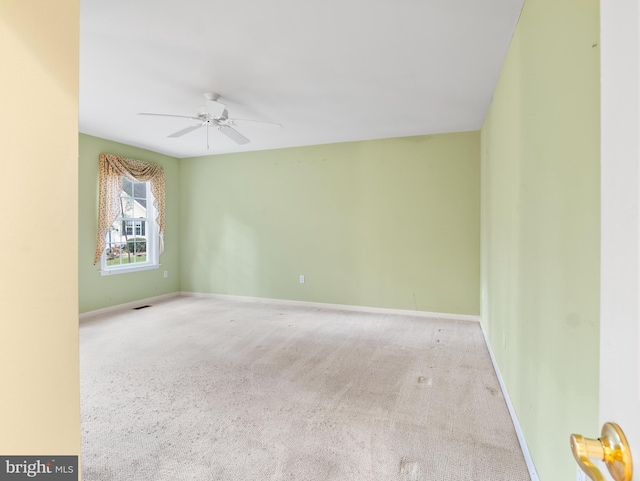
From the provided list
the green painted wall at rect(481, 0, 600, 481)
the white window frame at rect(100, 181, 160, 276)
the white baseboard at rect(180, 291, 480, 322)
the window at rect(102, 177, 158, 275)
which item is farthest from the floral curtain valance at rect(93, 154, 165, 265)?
the green painted wall at rect(481, 0, 600, 481)

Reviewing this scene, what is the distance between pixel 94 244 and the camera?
15.0 feet

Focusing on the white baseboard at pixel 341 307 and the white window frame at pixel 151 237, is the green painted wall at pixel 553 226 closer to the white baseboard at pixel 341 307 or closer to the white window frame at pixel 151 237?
the white baseboard at pixel 341 307

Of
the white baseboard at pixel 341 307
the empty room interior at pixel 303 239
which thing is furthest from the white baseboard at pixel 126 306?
the white baseboard at pixel 341 307

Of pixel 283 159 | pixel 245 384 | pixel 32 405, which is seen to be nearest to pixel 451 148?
pixel 283 159

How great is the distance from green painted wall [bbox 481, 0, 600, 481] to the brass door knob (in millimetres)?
586

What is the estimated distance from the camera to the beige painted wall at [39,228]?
2.36ft

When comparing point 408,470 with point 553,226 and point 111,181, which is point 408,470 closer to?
point 553,226

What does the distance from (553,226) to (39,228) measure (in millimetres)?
1683

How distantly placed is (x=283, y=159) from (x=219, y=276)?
2290mm

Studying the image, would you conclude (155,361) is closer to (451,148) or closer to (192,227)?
(192,227)

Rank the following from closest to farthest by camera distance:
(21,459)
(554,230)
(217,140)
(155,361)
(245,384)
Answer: (21,459) < (554,230) < (245,384) < (155,361) < (217,140)

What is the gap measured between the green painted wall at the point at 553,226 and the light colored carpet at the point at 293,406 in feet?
1.37

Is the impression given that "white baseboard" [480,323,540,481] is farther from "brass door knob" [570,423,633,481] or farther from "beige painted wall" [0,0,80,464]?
"beige painted wall" [0,0,80,464]

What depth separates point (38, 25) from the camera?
0.77m
